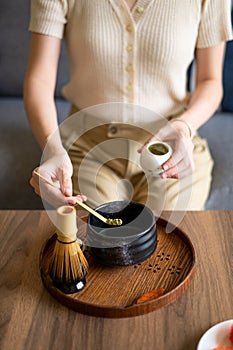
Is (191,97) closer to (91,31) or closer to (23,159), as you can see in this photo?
(91,31)

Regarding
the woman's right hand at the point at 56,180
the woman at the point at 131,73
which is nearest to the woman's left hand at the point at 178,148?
the woman at the point at 131,73

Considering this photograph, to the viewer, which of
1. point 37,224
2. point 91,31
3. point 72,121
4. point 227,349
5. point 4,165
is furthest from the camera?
point 4,165

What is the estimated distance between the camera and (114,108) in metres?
1.60

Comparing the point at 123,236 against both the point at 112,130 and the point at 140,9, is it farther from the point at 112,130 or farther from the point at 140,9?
the point at 140,9

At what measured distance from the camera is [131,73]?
157cm

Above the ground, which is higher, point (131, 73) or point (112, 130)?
point (131, 73)

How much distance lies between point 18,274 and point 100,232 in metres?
0.20

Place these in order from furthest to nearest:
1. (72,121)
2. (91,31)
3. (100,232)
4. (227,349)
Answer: (72,121) < (91,31) < (100,232) < (227,349)

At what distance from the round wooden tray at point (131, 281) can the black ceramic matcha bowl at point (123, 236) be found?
25mm

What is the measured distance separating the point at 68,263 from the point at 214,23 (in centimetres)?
91

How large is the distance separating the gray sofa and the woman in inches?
6.2

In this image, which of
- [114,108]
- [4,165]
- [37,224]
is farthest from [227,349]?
[4,165]

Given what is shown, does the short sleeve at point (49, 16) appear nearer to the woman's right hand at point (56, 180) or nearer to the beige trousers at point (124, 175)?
the beige trousers at point (124, 175)

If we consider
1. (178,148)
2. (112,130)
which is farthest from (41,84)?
(178,148)
